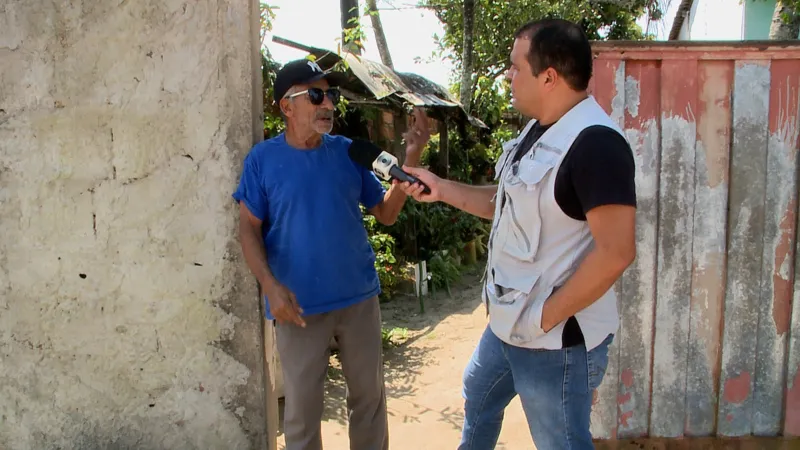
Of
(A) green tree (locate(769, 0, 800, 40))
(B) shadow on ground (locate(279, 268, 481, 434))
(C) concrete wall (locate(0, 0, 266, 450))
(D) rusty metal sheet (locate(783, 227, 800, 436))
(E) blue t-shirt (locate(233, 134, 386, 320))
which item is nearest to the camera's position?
(E) blue t-shirt (locate(233, 134, 386, 320))

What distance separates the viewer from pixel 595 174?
173 centimetres

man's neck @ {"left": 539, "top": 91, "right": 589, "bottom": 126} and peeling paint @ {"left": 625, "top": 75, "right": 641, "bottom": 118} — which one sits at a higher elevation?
peeling paint @ {"left": 625, "top": 75, "right": 641, "bottom": 118}

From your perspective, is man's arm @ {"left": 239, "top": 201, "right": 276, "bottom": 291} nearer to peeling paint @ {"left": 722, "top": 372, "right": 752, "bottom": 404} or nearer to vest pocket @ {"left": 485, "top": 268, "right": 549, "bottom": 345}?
vest pocket @ {"left": 485, "top": 268, "right": 549, "bottom": 345}

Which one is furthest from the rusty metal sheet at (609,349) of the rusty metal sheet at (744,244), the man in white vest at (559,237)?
the man in white vest at (559,237)

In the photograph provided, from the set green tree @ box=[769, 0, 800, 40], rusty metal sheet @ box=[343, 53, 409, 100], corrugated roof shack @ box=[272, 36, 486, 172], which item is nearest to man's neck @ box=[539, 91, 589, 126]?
corrugated roof shack @ box=[272, 36, 486, 172]

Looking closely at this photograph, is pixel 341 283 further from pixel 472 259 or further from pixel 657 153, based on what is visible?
pixel 472 259

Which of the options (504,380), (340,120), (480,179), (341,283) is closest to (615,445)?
(504,380)

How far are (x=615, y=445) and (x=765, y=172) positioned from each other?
1.48m

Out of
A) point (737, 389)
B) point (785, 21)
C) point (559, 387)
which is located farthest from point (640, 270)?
point (785, 21)

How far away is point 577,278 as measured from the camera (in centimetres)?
180

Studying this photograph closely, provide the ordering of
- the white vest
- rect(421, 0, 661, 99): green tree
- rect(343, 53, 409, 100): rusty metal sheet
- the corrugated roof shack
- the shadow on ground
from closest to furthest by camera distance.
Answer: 1. the white vest
2. the shadow on ground
3. rect(343, 53, 409, 100): rusty metal sheet
4. the corrugated roof shack
5. rect(421, 0, 661, 99): green tree

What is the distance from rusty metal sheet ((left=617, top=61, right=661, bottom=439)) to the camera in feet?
9.66

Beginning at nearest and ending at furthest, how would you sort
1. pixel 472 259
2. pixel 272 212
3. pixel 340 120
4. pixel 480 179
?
pixel 272 212, pixel 340 120, pixel 472 259, pixel 480 179

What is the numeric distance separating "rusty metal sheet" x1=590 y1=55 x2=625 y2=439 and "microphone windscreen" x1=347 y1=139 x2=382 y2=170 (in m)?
1.09
